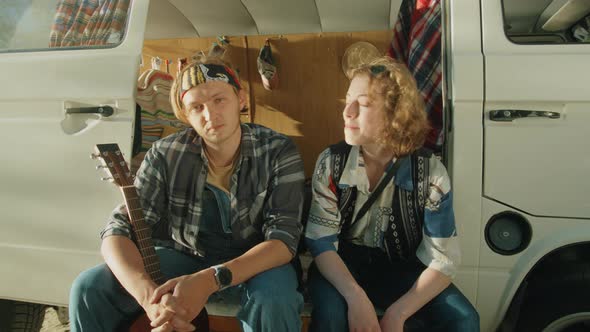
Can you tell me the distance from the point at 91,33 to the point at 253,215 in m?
1.16

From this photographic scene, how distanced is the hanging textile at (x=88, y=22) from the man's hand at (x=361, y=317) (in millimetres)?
1540

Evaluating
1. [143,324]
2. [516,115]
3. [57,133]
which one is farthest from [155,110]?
[516,115]

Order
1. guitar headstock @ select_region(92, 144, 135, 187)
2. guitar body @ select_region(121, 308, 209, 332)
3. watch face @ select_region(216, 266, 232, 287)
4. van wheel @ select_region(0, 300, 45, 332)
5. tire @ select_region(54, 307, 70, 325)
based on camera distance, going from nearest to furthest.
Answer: watch face @ select_region(216, 266, 232, 287) → guitar body @ select_region(121, 308, 209, 332) → guitar headstock @ select_region(92, 144, 135, 187) → van wheel @ select_region(0, 300, 45, 332) → tire @ select_region(54, 307, 70, 325)

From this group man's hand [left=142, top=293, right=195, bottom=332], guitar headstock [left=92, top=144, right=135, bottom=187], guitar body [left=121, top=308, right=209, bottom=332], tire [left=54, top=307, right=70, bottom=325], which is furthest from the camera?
tire [left=54, top=307, right=70, bottom=325]

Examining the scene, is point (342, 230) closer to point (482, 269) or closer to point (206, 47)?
point (482, 269)

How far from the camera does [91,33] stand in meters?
2.14

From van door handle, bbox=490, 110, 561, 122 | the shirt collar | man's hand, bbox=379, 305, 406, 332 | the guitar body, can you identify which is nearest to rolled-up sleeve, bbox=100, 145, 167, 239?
the guitar body

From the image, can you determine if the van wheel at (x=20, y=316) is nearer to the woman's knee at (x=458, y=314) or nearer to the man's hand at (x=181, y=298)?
the man's hand at (x=181, y=298)

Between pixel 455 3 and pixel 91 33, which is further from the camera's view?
pixel 91 33

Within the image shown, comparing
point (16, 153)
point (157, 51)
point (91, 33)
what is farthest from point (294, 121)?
point (16, 153)

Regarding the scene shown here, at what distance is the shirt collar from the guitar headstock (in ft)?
2.81

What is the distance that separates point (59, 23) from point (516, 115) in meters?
2.03

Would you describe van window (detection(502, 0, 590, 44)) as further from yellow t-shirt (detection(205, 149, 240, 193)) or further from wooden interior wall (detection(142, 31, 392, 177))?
yellow t-shirt (detection(205, 149, 240, 193))

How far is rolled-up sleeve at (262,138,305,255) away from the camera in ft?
5.81
